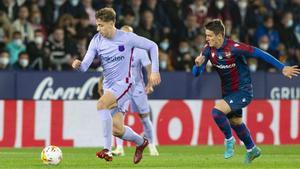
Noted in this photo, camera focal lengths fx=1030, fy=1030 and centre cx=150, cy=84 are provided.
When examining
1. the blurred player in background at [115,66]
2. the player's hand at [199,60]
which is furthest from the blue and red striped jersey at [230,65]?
the blurred player in background at [115,66]

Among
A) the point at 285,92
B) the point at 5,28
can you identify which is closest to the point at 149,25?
the point at 5,28

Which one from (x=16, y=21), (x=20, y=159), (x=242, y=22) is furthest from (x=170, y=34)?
(x=20, y=159)

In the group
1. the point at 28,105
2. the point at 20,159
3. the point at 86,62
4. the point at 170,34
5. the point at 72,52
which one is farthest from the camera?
the point at 170,34

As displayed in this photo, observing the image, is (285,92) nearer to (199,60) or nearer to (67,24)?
(67,24)

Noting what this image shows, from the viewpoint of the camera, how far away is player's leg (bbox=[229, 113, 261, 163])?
14414 millimetres

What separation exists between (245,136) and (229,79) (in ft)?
2.75

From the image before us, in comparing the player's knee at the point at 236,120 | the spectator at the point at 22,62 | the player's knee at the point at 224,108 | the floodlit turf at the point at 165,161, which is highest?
the spectator at the point at 22,62

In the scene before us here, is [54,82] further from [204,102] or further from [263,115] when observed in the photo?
[263,115]

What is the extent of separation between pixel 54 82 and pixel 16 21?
68.7 inches

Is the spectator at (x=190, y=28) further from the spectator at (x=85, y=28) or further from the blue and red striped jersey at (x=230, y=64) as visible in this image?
the blue and red striped jersey at (x=230, y=64)

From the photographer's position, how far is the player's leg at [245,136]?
47.3 feet

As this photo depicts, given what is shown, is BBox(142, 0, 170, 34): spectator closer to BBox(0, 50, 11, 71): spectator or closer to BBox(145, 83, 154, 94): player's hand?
BBox(0, 50, 11, 71): spectator

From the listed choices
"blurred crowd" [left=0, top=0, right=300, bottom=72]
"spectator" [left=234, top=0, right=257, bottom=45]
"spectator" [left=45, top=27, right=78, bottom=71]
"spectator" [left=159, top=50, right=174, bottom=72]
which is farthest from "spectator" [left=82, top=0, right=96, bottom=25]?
"spectator" [left=234, top=0, right=257, bottom=45]

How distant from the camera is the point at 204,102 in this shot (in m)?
21.7
